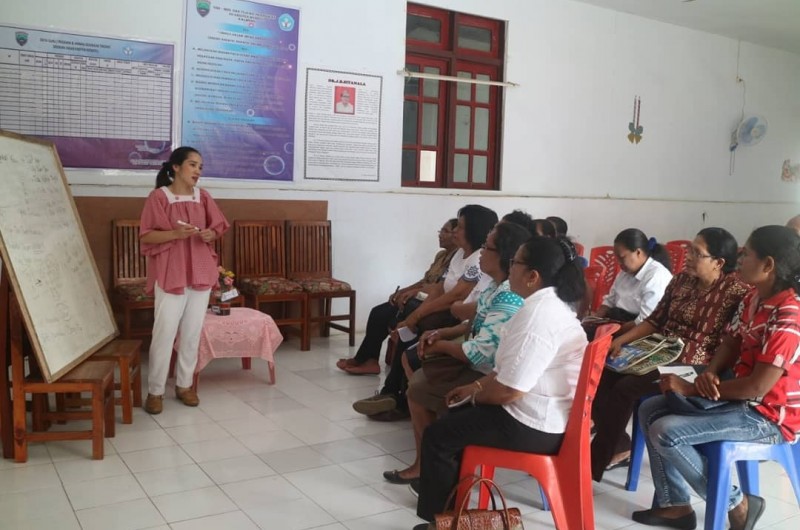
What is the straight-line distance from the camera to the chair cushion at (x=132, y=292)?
451 cm

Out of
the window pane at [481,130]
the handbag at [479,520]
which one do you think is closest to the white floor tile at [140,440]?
the handbag at [479,520]

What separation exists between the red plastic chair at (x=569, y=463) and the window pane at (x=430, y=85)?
4.09 metres

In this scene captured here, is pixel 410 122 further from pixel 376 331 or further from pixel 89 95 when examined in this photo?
pixel 89 95

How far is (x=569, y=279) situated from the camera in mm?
2373

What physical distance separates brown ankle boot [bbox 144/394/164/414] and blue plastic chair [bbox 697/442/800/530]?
2.58 meters

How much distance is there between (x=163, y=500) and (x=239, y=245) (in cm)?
275

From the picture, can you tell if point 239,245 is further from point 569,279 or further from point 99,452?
point 569,279

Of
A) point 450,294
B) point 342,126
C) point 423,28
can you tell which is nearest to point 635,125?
point 423,28

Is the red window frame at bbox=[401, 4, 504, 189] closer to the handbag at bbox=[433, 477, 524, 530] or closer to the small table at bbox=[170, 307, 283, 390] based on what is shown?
the small table at bbox=[170, 307, 283, 390]

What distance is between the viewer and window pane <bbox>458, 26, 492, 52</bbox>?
20.4 feet

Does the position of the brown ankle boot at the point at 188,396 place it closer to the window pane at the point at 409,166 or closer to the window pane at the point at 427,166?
the window pane at the point at 409,166

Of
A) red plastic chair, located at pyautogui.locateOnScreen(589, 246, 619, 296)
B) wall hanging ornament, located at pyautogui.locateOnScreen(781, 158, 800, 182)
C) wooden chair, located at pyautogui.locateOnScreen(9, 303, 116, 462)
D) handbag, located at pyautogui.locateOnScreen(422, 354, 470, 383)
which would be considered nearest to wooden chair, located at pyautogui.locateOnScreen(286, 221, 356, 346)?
red plastic chair, located at pyautogui.locateOnScreen(589, 246, 619, 296)

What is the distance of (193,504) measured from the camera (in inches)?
107

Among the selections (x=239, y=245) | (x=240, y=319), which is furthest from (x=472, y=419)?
(x=239, y=245)
